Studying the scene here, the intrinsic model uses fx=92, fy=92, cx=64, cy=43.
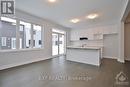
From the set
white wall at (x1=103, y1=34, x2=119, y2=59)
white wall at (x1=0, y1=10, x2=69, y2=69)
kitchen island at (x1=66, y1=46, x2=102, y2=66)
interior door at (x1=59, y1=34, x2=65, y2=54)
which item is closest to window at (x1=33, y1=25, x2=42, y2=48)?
white wall at (x1=0, y1=10, x2=69, y2=69)

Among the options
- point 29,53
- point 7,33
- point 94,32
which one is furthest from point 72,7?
point 94,32

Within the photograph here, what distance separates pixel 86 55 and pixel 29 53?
10.5ft

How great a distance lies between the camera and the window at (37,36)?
19.0ft

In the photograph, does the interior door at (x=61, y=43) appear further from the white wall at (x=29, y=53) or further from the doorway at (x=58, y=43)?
the white wall at (x=29, y=53)

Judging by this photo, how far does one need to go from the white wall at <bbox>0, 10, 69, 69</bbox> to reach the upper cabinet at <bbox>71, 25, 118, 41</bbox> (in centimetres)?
189

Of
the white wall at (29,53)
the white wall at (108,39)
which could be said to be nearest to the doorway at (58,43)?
the white wall at (29,53)

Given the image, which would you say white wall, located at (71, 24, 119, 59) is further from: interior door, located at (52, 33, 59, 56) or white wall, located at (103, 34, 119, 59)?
interior door, located at (52, 33, 59, 56)

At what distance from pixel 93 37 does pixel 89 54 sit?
2.94 metres

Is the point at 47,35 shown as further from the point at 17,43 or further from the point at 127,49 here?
the point at 127,49

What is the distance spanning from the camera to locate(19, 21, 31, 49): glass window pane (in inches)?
194

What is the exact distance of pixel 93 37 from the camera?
7488 millimetres

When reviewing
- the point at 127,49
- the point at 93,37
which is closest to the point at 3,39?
the point at 93,37

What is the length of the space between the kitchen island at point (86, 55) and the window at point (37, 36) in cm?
199

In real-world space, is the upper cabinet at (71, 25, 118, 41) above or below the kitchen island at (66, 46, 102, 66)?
above
